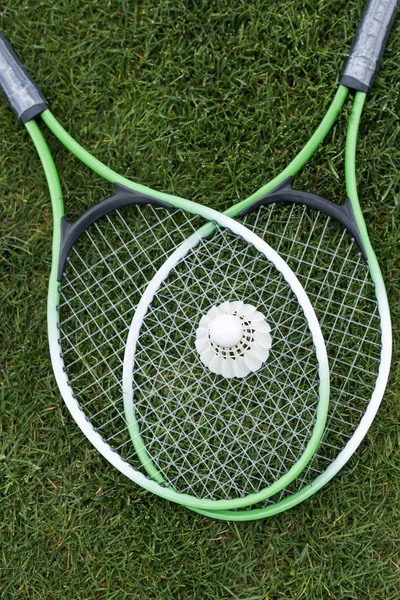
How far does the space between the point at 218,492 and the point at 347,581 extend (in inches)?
19.6

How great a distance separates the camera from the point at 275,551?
7.00 feet

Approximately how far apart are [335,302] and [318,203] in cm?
32

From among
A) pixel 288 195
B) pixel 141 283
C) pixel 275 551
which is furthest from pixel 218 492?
pixel 288 195

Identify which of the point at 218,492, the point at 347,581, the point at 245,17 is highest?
the point at 245,17

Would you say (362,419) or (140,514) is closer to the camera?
(362,419)

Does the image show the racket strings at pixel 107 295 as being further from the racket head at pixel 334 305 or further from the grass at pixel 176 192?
the racket head at pixel 334 305

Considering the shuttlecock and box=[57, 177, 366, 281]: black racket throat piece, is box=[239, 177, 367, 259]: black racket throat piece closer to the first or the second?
box=[57, 177, 366, 281]: black racket throat piece

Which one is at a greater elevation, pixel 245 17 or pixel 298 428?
→ pixel 245 17

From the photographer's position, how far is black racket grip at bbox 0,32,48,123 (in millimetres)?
2025

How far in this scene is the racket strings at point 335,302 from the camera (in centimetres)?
211

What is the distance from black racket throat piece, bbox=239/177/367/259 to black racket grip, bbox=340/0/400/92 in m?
0.33

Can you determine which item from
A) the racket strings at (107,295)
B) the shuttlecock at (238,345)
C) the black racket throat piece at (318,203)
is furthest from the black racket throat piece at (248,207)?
the shuttlecock at (238,345)

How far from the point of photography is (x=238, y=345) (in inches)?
76.5

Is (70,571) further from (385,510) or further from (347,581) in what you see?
(385,510)
